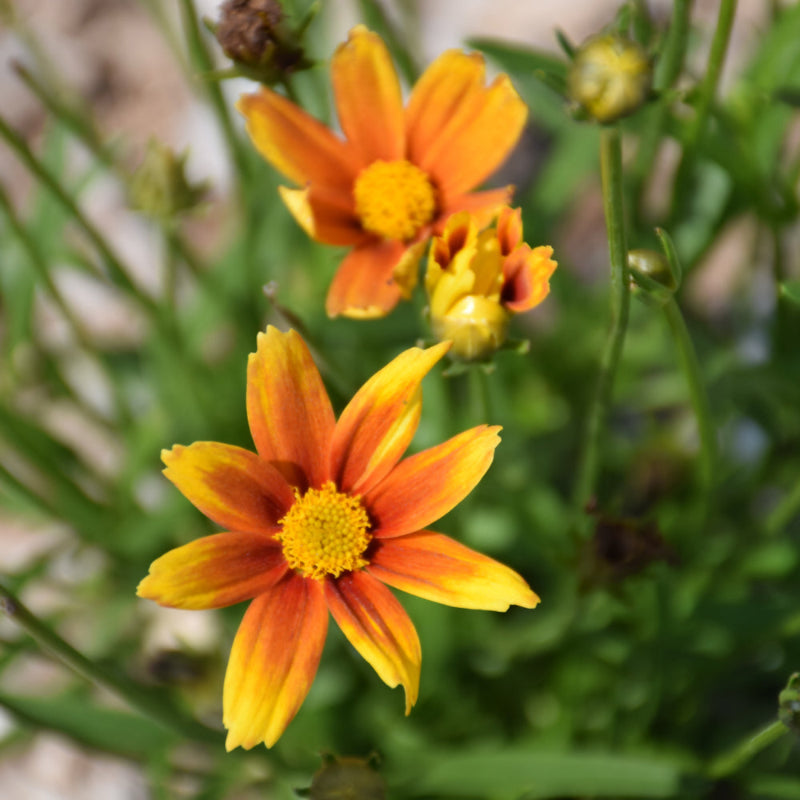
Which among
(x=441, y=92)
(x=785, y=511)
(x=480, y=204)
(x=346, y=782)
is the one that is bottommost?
(x=785, y=511)

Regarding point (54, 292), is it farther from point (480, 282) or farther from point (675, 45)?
point (675, 45)

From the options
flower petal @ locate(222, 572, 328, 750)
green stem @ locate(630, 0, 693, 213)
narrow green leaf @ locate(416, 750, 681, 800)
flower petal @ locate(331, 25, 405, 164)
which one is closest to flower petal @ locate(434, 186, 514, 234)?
flower petal @ locate(331, 25, 405, 164)

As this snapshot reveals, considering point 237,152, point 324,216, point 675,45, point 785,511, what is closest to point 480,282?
point 324,216

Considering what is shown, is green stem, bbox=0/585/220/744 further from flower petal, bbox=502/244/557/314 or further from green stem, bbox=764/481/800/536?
green stem, bbox=764/481/800/536

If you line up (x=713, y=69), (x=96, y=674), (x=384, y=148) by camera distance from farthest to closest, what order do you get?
(x=384, y=148)
(x=713, y=69)
(x=96, y=674)

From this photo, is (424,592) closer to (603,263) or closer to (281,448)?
(281,448)

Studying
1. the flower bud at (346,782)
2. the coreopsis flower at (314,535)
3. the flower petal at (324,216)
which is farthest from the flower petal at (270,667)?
the flower petal at (324,216)
